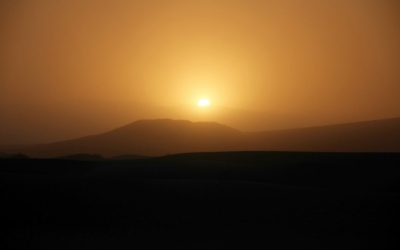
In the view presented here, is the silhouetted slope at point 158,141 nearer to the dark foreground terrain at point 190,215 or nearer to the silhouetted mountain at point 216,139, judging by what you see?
the silhouetted mountain at point 216,139

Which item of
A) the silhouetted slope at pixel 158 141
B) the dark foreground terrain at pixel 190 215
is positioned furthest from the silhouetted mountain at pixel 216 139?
the dark foreground terrain at pixel 190 215

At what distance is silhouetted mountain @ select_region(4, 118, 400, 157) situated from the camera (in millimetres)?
36094

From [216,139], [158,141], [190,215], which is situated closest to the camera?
[190,215]

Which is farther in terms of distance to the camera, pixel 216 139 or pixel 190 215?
pixel 216 139

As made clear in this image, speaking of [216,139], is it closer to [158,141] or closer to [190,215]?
[158,141]

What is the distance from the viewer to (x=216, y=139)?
120 ft

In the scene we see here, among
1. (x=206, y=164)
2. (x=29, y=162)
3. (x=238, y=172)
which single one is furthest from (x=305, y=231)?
(x=29, y=162)

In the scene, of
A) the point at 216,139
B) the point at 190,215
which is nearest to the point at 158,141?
the point at 216,139

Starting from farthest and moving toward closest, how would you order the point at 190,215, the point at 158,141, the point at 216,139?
the point at 158,141 → the point at 216,139 → the point at 190,215

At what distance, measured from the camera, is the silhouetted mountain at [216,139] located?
36.1m

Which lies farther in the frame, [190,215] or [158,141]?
[158,141]

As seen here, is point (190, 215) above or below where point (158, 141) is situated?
below

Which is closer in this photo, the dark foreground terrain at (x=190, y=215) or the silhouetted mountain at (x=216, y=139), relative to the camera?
the dark foreground terrain at (x=190, y=215)

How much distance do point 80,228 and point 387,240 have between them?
7.56m
